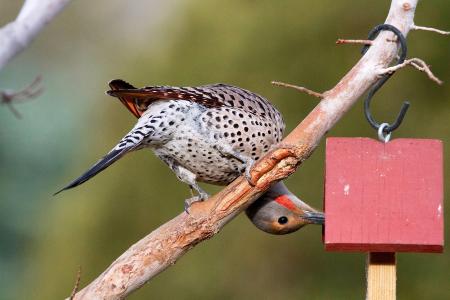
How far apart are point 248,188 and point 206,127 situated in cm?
59

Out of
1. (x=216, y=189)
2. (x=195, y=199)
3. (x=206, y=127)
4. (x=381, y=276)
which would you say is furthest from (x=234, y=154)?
(x=216, y=189)

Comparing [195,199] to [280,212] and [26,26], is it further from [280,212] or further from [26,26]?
[26,26]

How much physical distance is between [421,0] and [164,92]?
116 inches

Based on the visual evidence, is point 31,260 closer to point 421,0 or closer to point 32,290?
point 32,290

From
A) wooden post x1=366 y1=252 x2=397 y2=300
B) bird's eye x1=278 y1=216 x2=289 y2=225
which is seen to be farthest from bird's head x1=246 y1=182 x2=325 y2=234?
wooden post x1=366 y1=252 x2=397 y2=300

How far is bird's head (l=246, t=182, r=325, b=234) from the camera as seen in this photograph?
5.02 metres

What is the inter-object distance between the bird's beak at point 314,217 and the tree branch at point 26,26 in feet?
4.62

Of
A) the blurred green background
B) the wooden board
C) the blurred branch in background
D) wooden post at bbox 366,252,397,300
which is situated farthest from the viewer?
the blurred green background

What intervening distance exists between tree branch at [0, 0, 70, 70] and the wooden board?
1411 millimetres

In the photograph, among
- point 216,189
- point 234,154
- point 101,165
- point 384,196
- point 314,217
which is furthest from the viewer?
point 216,189

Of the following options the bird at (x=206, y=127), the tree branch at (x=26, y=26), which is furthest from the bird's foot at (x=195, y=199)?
the tree branch at (x=26, y=26)

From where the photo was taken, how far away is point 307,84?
7.17 metres

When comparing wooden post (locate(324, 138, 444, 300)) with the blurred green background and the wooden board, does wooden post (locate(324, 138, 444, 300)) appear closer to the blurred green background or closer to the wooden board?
the wooden board

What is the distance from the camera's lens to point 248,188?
435 cm
